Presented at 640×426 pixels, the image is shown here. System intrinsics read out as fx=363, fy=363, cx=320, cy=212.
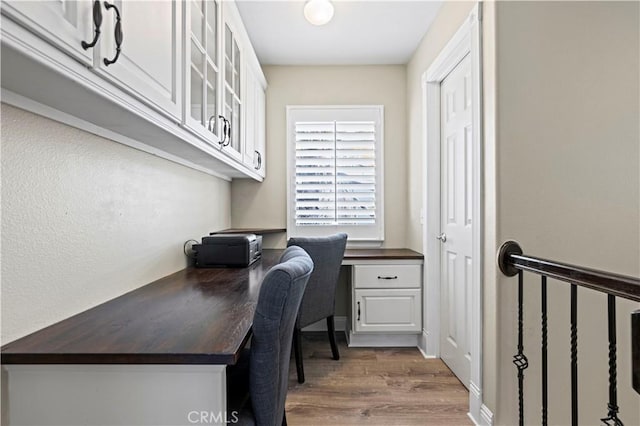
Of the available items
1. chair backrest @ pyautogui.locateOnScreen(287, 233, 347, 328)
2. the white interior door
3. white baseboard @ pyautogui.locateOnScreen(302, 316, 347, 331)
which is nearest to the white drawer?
the white interior door

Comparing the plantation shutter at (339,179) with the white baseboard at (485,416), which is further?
the plantation shutter at (339,179)

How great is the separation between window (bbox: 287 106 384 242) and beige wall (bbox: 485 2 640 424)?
1.76 m

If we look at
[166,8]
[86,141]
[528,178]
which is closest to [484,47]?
[528,178]

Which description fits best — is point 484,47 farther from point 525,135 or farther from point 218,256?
point 218,256

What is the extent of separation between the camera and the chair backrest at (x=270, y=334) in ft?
3.28

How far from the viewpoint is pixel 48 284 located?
108 centimetres

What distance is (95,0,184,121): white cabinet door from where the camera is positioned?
907mm

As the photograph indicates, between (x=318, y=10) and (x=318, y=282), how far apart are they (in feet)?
5.78

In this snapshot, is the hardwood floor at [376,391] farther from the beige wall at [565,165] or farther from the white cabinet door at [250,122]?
the white cabinet door at [250,122]

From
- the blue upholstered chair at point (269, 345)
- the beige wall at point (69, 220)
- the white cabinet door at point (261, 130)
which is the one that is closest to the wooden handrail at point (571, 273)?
the blue upholstered chair at point (269, 345)

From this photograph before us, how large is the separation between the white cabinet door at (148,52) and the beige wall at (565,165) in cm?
141

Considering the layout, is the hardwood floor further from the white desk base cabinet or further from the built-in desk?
the built-in desk

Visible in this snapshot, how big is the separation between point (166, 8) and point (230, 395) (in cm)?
130

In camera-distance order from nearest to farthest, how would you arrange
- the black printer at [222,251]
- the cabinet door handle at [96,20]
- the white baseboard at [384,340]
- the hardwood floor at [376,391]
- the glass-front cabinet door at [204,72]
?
the cabinet door handle at [96,20], the glass-front cabinet door at [204,72], the hardwood floor at [376,391], the black printer at [222,251], the white baseboard at [384,340]
